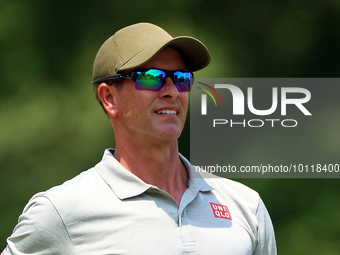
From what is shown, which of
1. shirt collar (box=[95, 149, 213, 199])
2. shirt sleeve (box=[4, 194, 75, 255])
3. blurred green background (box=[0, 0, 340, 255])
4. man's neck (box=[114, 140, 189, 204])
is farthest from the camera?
blurred green background (box=[0, 0, 340, 255])

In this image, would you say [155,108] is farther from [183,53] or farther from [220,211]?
[220,211]

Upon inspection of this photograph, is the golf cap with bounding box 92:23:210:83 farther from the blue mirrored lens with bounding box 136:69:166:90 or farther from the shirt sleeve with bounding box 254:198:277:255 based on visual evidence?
the shirt sleeve with bounding box 254:198:277:255

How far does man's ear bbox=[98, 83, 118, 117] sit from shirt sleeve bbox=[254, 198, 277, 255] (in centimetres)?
59

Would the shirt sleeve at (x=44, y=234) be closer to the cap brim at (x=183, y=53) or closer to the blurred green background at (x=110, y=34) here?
the cap brim at (x=183, y=53)

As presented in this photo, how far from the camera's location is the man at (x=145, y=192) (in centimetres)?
150

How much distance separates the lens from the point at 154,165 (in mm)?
1697

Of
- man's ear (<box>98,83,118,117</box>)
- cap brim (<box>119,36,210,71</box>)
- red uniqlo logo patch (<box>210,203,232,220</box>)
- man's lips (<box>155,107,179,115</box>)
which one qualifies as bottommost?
red uniqlo logo patch (<box>210,203,232,220</box>)

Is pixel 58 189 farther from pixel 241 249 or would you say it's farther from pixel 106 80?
pixel 241 249

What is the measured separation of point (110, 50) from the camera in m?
1.70

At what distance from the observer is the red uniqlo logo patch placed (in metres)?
1.66

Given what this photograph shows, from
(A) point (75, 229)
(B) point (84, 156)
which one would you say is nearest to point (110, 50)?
(A) point (75, 229)

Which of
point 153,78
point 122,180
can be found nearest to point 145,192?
point 122,180

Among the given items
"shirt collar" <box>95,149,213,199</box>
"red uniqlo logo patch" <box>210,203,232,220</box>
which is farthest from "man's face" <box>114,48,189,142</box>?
"red uniqlo logo patch" <box>210,203,232,220</box>

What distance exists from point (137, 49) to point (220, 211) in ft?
1.91
